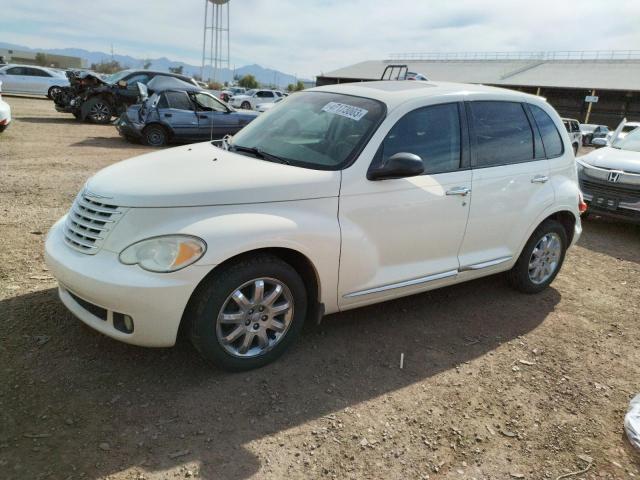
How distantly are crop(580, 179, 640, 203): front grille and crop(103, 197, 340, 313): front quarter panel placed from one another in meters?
5.64

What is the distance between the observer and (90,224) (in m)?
2.91

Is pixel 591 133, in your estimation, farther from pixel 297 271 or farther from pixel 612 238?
pixel 297 271

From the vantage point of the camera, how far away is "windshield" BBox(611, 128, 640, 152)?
26.0 feet

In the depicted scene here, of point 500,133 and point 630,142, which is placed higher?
point 500,133

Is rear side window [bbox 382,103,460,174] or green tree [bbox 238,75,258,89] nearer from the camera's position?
rear side window [bbox 382,103,460,174]

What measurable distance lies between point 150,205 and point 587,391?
10.1ft

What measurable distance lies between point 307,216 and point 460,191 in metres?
1.30

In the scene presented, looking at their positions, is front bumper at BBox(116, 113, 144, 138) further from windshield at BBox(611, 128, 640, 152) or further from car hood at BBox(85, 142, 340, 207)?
windshield at BBox(611, 128, 640, 152)

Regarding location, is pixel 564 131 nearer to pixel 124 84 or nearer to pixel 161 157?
pixel 161 157

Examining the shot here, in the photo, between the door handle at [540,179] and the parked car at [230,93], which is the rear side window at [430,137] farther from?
the parked car at [230,93]

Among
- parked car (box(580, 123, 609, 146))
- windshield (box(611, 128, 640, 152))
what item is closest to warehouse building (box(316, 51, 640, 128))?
parked car (box(580, 123, 609, 146))

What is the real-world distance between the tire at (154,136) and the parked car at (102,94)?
358cm

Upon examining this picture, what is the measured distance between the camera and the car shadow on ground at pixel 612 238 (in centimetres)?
641

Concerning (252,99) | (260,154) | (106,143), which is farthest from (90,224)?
(252,99)
